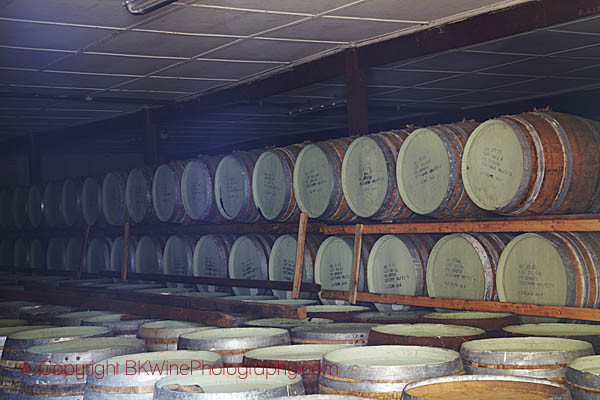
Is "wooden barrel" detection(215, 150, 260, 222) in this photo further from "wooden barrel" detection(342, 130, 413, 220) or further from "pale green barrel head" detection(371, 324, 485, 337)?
"pale green barrel head" detection(371, 324, 485, 337)

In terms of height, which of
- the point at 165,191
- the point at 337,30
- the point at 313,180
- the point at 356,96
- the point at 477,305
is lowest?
the point at 477,305

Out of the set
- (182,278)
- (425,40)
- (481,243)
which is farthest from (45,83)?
(481,243)

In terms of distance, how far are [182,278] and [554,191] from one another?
4.81m

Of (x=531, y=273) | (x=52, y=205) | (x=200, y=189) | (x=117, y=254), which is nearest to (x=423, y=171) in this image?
(x=531, y=273)

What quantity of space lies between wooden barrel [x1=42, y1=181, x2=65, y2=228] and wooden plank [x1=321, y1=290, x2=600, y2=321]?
19.6ft

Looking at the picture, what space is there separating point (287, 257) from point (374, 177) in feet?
5.28

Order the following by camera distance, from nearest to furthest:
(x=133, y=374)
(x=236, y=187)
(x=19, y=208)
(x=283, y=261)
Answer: (x=133, y=374) → (x=283, y=261) → (x=236, y=187) → (x=19, y=208)

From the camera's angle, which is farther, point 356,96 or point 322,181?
point 356,96

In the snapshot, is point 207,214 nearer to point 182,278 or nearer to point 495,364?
point 182,278

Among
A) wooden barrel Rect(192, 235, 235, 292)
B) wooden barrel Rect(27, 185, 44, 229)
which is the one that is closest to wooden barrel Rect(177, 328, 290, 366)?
wooden barrel Rect(192, 235, 235, 292)

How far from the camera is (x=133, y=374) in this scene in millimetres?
2760

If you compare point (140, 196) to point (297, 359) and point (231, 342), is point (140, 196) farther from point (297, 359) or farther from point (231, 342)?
point (297, 359)

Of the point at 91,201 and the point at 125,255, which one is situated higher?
the point at 91,201

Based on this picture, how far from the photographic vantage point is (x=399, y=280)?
6.28m
